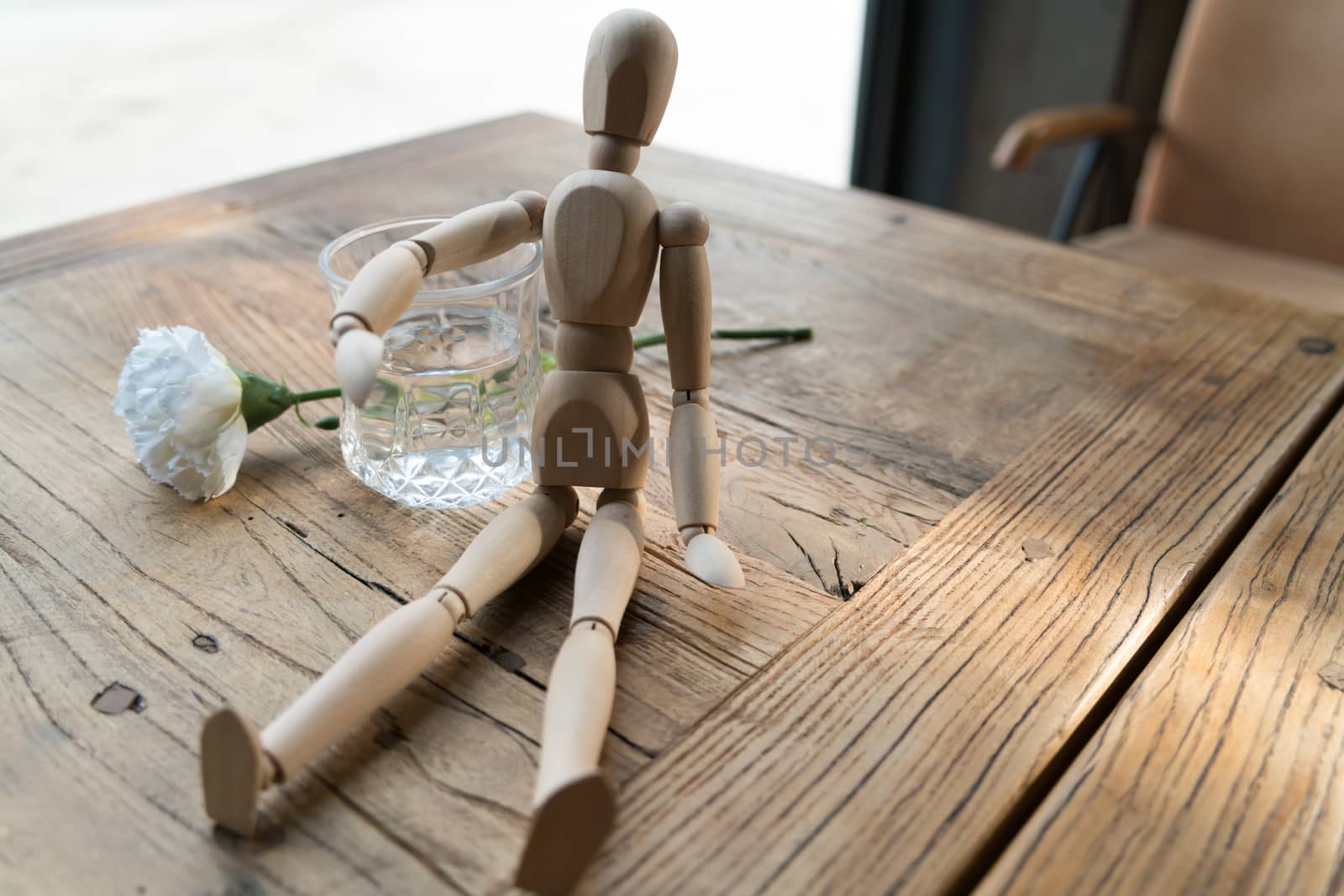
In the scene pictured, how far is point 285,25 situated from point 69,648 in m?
3.63

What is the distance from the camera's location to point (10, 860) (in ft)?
1.18

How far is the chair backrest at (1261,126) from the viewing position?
4.35 feet

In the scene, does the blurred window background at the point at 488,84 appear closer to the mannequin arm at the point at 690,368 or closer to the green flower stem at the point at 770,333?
the green flower stem at the point at 770,333

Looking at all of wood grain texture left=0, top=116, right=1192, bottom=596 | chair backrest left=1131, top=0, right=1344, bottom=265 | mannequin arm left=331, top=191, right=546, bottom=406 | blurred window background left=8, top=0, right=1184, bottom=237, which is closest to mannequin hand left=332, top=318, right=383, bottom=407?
mannequin arm left=331, top=191, right=546, bottom=406

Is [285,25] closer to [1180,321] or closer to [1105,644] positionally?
[1180,321]

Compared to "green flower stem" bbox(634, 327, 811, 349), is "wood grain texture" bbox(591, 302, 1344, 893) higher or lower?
higher

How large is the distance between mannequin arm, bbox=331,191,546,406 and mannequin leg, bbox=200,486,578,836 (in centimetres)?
10

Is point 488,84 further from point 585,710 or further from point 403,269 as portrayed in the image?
point 585,710

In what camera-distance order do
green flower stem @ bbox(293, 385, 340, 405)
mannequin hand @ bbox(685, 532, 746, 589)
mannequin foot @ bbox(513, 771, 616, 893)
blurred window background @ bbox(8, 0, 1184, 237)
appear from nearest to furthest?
mannequin foot @ bbox(513, 771, 616, 893), mannequin hand @ bbox(685, 532, 746, 589), green flower stem @ bbox(293, 385, 340, 405), blurred window background @ bbox(8, 0, 1184, 237)

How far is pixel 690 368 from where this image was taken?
1.61 feet

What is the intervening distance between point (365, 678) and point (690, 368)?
0.21 meters

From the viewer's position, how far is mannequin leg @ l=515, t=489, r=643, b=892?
0.34 meters

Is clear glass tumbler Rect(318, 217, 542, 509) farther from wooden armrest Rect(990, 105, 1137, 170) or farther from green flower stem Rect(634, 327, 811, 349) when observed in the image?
wooden armrest Rect(990, 105, 1137, 170)

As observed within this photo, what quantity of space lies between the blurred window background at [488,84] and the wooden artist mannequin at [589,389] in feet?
5.34
